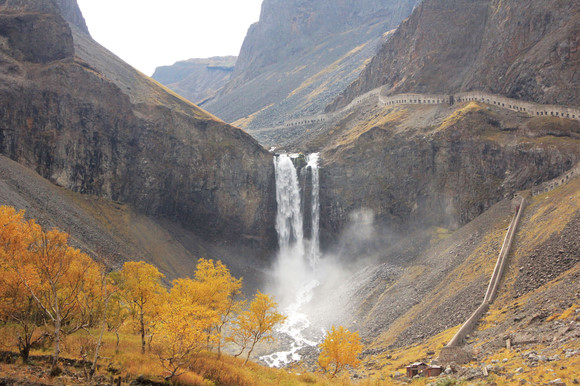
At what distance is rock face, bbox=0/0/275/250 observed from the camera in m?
70.4

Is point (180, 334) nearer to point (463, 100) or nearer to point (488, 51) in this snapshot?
point (463, 100)

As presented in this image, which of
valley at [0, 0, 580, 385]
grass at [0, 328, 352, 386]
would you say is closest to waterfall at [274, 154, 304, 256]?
valley at [0, 0, 580, 385]

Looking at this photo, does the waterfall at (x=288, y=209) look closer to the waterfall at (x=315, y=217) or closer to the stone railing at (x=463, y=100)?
the waterfall at (x=315, y=217)

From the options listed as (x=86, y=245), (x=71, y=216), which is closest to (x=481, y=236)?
(x=86, y=245)

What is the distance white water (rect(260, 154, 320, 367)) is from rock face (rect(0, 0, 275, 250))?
2.59 metres

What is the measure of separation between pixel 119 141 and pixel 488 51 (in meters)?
77.1

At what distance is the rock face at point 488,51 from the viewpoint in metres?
72.2

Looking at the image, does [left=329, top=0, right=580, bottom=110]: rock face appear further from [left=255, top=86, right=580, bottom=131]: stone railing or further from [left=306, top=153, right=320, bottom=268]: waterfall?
[left=306, top=153, right=320, bottom=268]: waterfall

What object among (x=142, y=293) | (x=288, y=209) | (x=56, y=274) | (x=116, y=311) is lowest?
(x=116, y=311)

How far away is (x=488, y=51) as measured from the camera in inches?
3484

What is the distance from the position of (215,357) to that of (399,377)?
13.8 meters

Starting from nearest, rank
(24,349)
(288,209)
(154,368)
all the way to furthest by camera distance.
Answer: (24,349) < (154,368) < (288,209)

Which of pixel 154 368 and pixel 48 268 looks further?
pixel 154 368

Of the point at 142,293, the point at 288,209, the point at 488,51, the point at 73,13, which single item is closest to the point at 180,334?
the point at 142,293
